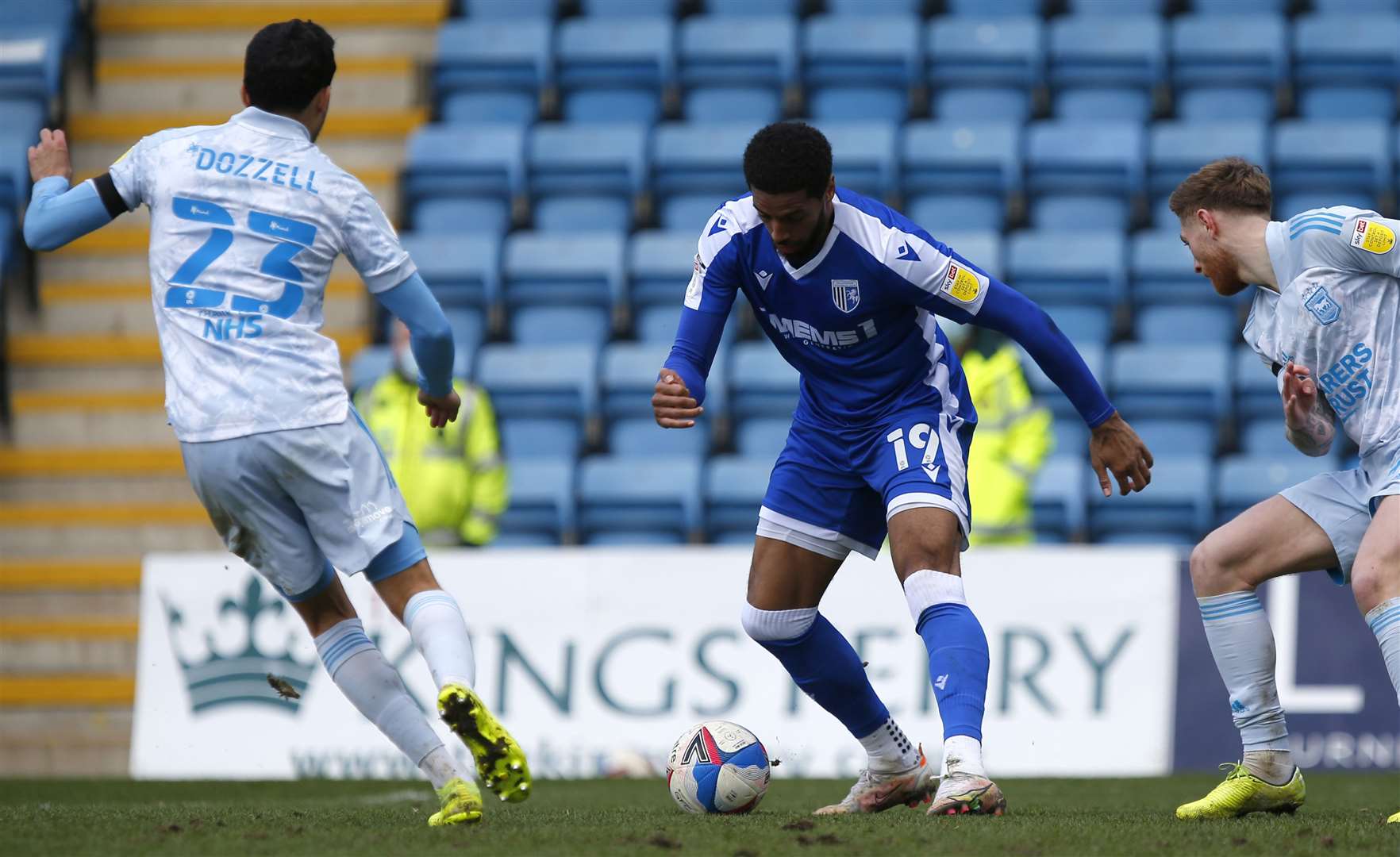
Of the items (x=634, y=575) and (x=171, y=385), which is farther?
(x=634, y=575)

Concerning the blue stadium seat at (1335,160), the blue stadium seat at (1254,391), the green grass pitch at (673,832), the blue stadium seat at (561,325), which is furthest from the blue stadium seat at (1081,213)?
the green grass pitch at (673,832)

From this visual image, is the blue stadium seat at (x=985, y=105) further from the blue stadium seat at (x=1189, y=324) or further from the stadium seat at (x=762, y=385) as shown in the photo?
the stadium seat at (x=762, y=385)

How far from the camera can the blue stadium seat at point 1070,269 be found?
1131cm

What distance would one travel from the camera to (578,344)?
11.8m

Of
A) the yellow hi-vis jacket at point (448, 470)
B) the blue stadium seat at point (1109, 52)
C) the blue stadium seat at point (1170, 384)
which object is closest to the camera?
the yellow hi-vis jacket at point (448, 470)

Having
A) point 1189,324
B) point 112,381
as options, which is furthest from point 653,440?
point 112,381

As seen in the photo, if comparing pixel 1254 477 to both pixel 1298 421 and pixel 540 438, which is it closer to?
pixel 540 438

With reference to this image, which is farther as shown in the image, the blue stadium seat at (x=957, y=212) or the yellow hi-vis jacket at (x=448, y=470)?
the blue stadium seat at (x=957, y=212)

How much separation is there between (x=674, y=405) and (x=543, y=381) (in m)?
6.32

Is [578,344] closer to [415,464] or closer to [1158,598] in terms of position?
[415,464]

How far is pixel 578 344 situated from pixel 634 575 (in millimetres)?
3017

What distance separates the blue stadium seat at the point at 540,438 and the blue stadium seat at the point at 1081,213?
354 cm

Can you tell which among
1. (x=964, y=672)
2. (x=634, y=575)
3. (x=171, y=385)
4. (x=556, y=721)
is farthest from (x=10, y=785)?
(x=964, y=672)

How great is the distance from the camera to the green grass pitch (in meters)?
4.14
